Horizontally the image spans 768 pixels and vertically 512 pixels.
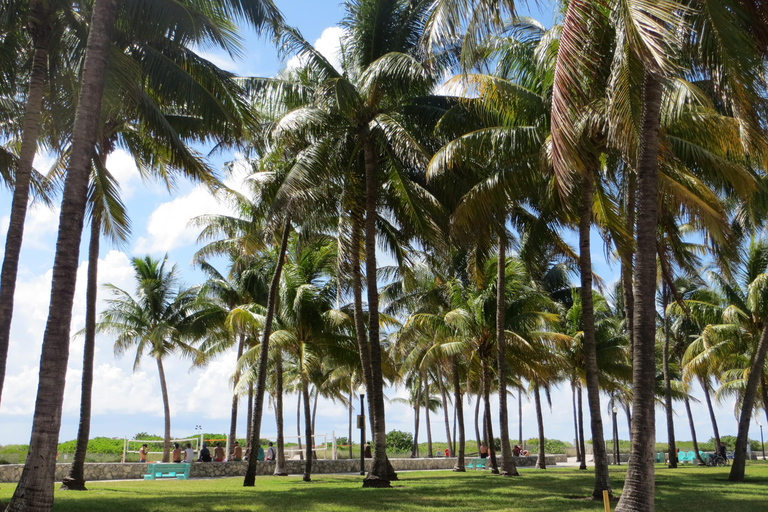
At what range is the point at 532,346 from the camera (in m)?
23.6

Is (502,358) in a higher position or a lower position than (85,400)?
higher

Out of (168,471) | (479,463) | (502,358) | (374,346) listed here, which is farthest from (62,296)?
(479,463)

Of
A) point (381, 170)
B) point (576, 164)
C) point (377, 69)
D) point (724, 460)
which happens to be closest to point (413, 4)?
point (377, 69)

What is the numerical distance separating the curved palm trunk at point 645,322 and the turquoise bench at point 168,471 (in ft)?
53.1

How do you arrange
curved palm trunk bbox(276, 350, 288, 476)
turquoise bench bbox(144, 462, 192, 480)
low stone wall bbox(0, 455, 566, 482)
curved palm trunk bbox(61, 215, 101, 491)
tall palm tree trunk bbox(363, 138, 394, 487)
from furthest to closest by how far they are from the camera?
curved palm trunk bbox(276, 350, 288, 476), turquoise bench bbox(144, 462, 192, 480), low stone wall bbox(0, 455, 566, 482), tall palm tree trunk bbox(363, 138, 394, 487), curved palm trunk bbox(61, 215, 101, 491)

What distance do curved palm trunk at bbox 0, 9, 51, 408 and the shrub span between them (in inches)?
2013

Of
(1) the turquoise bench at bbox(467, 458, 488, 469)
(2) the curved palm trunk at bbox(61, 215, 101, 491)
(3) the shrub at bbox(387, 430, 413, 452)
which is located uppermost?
(2) the curved palm trunk at bbox(61, 215, 101, 491)

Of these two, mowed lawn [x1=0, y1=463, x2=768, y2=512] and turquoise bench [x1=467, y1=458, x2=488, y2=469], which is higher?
mowed lawn [x1=0, y1=463, x2=768, y2=512]

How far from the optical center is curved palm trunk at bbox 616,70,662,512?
8.18 metres

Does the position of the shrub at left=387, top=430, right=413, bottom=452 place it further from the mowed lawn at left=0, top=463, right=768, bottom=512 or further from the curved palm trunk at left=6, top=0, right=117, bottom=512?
the curved palm trunk at left=6, top=0, right=117, bottom=512

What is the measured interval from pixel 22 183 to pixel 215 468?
583 inches

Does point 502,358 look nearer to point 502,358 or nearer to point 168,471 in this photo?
point 502,358

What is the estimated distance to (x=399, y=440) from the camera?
61.2m

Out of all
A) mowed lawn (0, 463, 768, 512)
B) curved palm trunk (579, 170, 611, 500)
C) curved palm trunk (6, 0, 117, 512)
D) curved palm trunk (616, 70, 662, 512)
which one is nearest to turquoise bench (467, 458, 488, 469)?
mowed lawn (0, 463, 768, 512)
